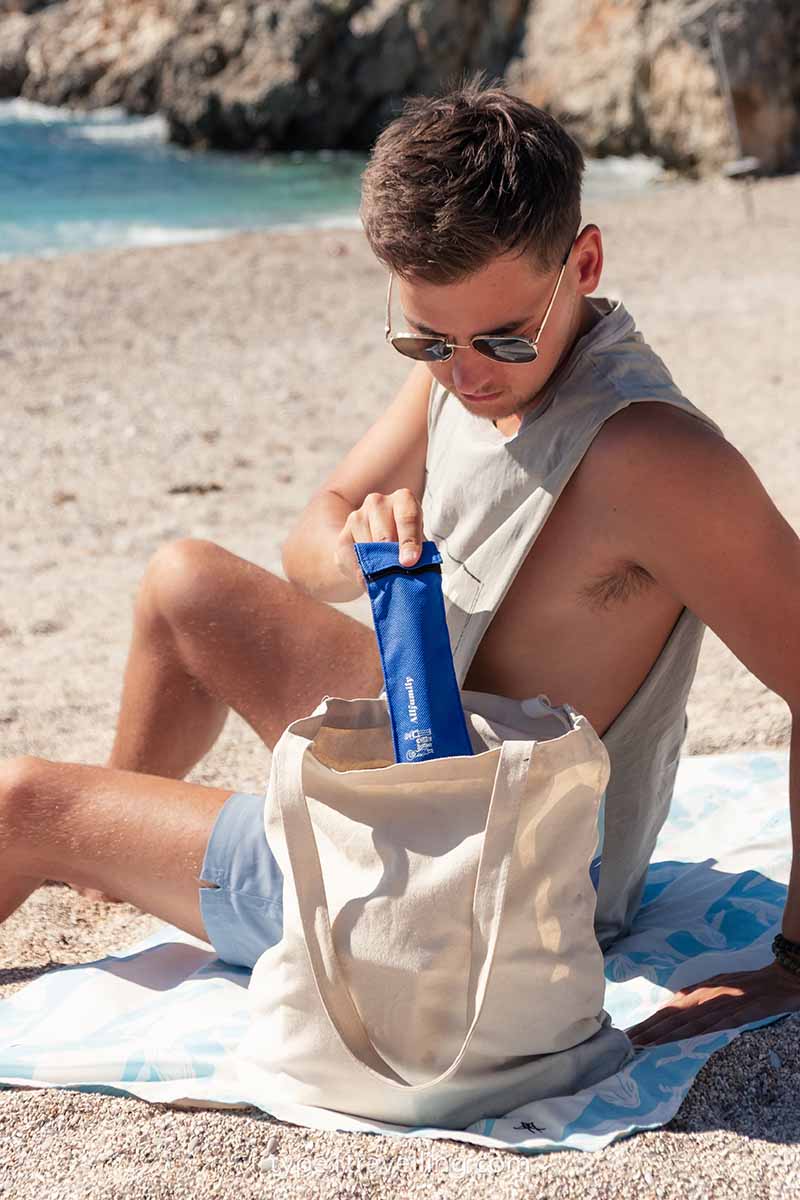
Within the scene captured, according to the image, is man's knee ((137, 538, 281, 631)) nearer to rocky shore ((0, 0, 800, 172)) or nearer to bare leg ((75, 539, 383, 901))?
bare leg ((75, 539, 383, 901))

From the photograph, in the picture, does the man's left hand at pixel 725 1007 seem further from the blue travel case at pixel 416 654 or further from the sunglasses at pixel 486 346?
the sunglasses at pixel 486 346

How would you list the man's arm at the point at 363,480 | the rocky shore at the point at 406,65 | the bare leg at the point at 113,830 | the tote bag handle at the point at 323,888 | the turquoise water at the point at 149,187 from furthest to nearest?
the rocky shore at the point at 406,65 < the turquoise water at the point at 149,187 < the man's arm at the point at 363,480 < the bare leg at the point at 113,830 < the tote bag handle at the point at 323,888

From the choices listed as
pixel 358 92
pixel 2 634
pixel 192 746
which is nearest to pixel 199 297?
pixel 2 634

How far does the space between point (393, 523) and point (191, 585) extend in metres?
0.71

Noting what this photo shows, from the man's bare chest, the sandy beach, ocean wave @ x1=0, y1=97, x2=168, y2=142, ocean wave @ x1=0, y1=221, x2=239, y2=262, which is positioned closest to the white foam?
ocean wave @ x1=0, y1=97, x2=168, y2=142

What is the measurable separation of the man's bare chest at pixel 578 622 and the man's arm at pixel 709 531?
0.17 feet

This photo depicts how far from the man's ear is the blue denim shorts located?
3.12 feet

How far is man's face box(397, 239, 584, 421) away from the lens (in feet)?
6.15

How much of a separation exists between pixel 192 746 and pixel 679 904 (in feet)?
3.28

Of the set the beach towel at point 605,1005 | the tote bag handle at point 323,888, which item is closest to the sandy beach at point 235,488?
the beach towel at point 605,1005

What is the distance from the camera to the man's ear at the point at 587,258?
1.93 metres

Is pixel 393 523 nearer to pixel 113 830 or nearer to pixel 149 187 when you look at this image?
pixel 113 830

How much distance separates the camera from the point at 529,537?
6.36ft

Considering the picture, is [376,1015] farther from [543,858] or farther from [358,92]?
[358,92]
